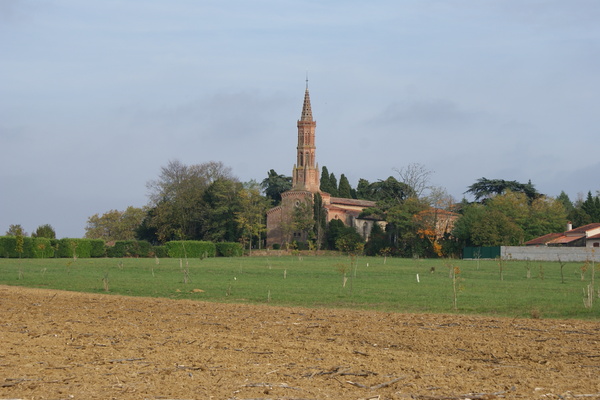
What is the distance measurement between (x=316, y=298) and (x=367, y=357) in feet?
50.2

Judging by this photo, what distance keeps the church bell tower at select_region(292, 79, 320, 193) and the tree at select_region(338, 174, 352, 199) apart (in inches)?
506

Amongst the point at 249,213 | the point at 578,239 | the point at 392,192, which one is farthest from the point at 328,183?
the point at 578,239

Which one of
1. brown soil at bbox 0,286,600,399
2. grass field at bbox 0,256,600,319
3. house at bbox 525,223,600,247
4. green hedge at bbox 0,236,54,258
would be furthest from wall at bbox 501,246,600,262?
brown soil at bbox 0,286,600,399

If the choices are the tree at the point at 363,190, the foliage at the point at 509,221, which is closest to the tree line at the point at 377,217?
the foliage at the point at 509,221

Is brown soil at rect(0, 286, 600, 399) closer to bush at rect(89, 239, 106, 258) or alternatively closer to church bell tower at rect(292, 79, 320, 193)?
bush at rect(89, 239, 106, 258)

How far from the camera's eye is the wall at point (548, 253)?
72.1 meters

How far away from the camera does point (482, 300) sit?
28516mm

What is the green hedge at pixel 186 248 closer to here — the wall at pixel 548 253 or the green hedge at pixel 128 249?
the green hedge at pixel 128 249

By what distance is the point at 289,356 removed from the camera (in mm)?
13969

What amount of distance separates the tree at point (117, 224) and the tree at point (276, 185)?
2803cm

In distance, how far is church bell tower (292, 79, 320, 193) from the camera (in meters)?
123

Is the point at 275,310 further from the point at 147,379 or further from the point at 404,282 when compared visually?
the point at 404,282

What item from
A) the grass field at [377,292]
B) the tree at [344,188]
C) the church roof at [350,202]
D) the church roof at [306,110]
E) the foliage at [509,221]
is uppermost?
the church roof at [306,110]

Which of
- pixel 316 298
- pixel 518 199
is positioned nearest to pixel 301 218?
pixel 518 199
